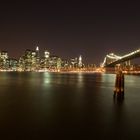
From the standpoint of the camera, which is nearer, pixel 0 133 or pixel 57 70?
pixel 0 133

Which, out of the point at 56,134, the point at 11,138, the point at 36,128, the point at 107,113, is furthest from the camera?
the point at 107,113

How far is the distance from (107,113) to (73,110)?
245 centimetres

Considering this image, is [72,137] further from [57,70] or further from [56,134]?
[57,70]

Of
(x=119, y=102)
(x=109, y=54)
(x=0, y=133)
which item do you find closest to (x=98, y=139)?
(x=0, y=133)

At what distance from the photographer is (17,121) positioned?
55.1ft

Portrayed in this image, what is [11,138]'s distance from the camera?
43.5ft

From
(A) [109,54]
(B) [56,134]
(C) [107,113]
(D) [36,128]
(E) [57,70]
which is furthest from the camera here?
(E) [57,70]

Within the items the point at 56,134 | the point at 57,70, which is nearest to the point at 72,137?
the point at 56,134

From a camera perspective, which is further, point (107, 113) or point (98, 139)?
point (107, 113)

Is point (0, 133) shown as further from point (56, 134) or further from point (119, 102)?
point (119, 102)

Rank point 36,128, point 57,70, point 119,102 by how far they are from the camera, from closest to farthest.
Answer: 1. point 36,128
2. point 119,102
3. point 57,70

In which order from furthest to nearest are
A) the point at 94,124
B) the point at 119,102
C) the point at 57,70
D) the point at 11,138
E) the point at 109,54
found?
the point at 57,70, the point at 109,54, the point at 119,102, the point at 94,124, the point at 11,138

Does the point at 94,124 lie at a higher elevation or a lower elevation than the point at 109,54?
lower

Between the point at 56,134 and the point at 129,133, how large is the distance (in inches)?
145
